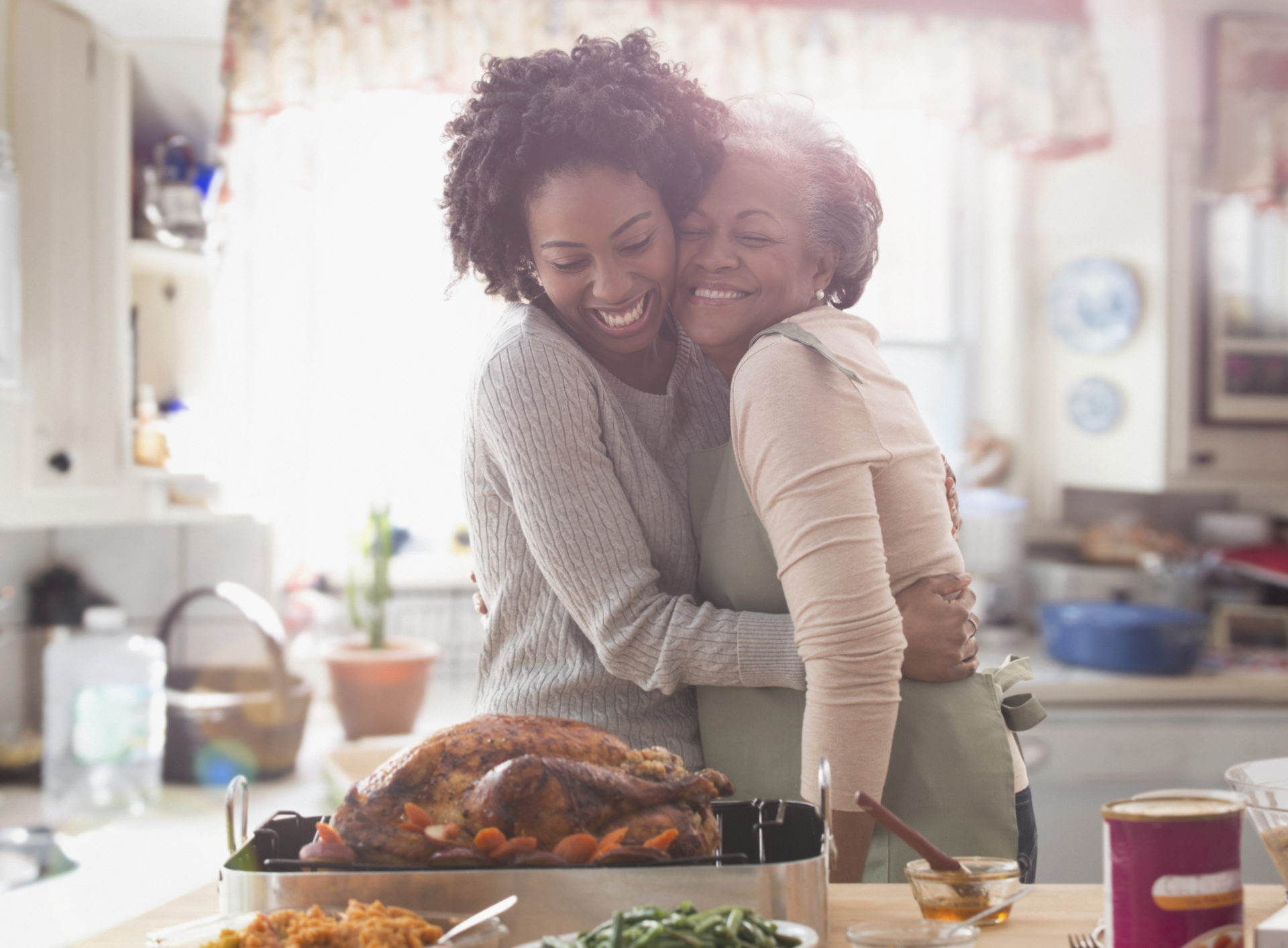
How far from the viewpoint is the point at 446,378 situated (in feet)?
9.96

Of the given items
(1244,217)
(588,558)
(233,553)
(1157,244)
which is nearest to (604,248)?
(588,558)

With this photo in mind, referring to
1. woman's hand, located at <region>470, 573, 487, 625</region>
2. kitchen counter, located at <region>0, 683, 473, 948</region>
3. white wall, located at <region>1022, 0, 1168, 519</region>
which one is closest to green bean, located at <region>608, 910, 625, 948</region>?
woman's hand, located at <region>470, 573, 487, 625</region>

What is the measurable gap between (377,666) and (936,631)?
6.05 ft

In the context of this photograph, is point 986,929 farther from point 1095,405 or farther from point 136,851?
point 1095,405

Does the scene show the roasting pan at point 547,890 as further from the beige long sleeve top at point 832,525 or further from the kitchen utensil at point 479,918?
the beige long sleeve top at point 832,525

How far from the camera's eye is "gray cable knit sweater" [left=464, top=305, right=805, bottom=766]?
101 centimetres

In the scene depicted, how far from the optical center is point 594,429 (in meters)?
1.05

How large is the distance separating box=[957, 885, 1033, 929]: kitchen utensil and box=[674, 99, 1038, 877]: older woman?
17 cm

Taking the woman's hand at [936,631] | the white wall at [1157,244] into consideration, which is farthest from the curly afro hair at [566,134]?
the white wall at [1157,244]

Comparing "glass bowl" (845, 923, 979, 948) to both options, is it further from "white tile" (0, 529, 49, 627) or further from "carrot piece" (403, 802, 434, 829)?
"white tile" (0, 529, 49, 627)

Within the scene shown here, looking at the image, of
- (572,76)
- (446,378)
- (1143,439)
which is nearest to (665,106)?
(572,76)

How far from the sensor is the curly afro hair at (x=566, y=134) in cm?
107

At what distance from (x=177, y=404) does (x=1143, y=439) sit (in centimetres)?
243

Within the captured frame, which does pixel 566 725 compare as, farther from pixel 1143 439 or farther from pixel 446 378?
pixel 1143 439
